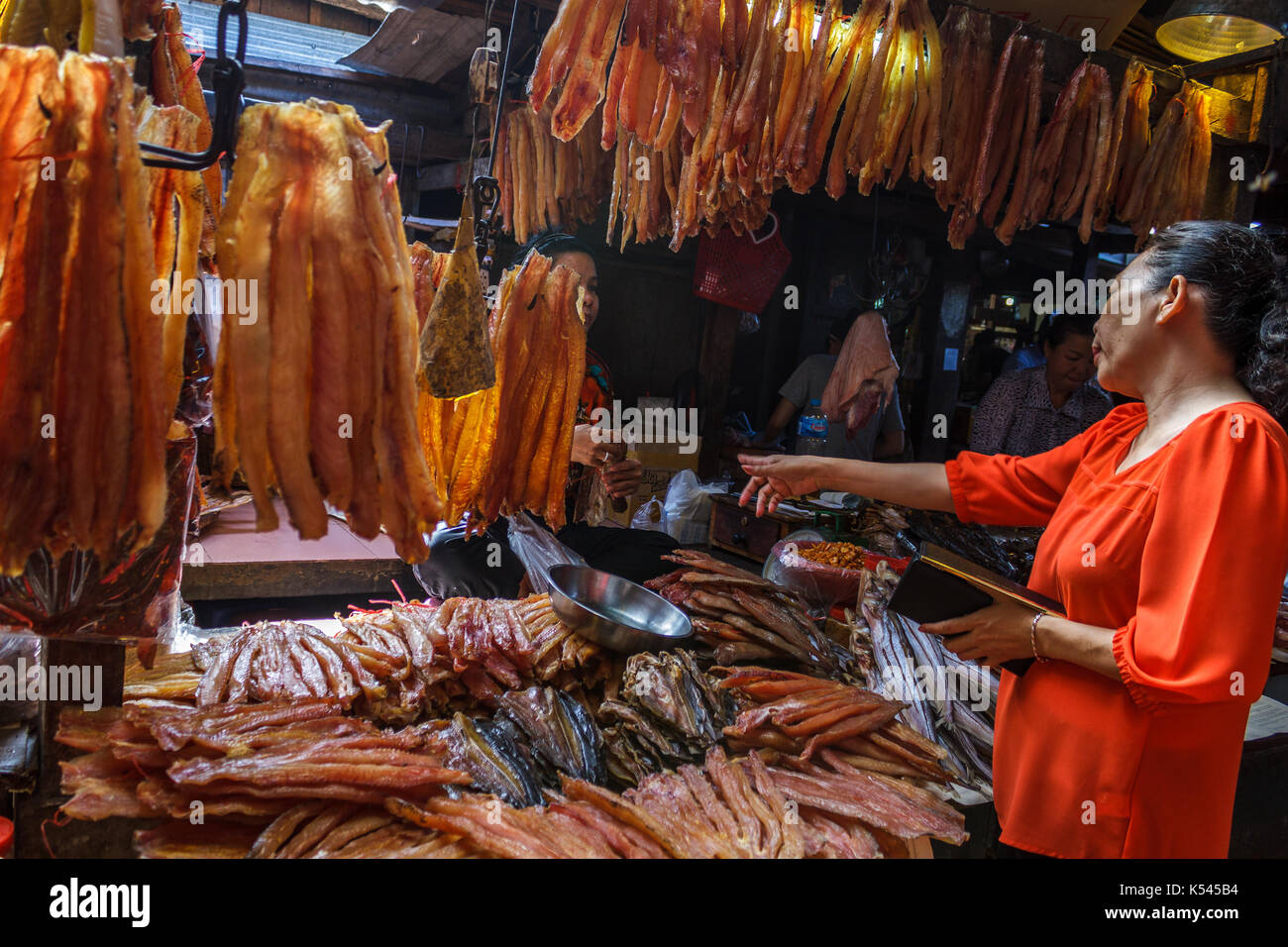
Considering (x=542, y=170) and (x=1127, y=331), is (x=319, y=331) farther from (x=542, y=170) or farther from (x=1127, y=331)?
(x=542, y=170)

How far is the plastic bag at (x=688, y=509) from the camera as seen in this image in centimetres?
705

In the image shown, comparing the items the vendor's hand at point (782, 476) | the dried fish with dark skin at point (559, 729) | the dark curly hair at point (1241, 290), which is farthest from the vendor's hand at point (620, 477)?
the dark curly hair at point (1241, 290)

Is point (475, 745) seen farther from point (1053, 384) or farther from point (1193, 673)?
point (1053, 384)

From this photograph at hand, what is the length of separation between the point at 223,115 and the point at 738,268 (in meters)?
6.77

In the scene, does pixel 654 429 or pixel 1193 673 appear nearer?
pixel 1193 673

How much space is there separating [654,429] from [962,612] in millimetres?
5578

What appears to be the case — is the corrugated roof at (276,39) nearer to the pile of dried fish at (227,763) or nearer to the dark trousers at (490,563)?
the dark trousers at (490,563)

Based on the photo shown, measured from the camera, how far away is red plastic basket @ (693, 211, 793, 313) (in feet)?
25.5

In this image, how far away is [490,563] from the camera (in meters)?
4.47

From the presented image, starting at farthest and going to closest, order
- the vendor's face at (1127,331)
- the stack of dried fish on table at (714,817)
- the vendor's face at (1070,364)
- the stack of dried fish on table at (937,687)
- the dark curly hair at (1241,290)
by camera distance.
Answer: the vendor's face at (1070,364)
the stack of dried fish on table at (937,687)
the vendor's face at (1127,331)
the dark curly hair at (1241,290)
the stack of dried fish on table at (714,817)

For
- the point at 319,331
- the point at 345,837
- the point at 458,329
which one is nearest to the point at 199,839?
the point at 345,837

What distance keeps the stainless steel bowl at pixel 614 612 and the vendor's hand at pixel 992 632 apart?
866 millimetres

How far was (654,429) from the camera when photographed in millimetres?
7695
